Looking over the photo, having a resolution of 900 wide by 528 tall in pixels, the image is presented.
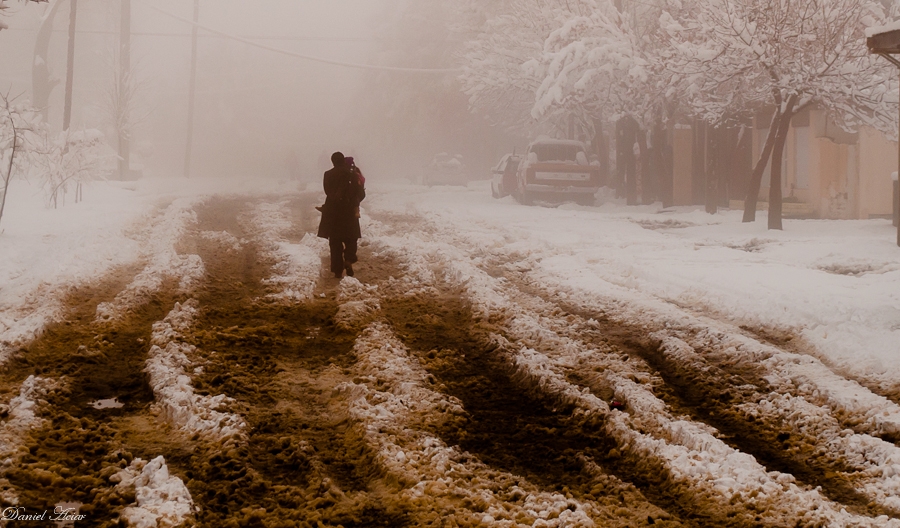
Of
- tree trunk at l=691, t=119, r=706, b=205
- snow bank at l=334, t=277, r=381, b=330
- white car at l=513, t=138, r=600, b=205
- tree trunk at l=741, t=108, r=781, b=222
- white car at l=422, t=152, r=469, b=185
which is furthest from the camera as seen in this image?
white car at l=422, t=152, r=469, b=185

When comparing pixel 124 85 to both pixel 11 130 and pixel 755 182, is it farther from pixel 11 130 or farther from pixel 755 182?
pixel 755 182

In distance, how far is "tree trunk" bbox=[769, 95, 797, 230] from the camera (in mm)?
17172

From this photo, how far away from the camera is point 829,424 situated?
5.52m

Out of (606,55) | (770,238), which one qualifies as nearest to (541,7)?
(606,55)

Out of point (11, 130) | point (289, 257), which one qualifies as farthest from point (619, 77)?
point (11, 130)

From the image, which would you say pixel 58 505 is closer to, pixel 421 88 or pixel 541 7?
pixel 541 7

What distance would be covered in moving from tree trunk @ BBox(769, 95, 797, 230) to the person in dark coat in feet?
33.0

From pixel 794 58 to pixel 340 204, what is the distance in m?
10.0

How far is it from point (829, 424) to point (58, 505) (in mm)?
4636

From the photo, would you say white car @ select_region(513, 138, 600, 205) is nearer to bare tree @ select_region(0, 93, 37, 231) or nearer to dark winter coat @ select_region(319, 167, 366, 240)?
bare tree @ select_region(0, 93, 37, 231)

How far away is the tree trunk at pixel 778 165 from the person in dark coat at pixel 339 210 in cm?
1007

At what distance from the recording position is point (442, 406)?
19.2 feet

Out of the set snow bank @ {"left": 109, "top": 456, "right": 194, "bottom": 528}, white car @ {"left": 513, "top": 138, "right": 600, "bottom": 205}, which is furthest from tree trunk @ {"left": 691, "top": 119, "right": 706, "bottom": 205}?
snow bank @ {"left": 109, "top": 456, "right": 194, "bottom": 528}

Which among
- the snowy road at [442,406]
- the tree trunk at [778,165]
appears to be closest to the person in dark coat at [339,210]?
the snowy road at [442,406]
